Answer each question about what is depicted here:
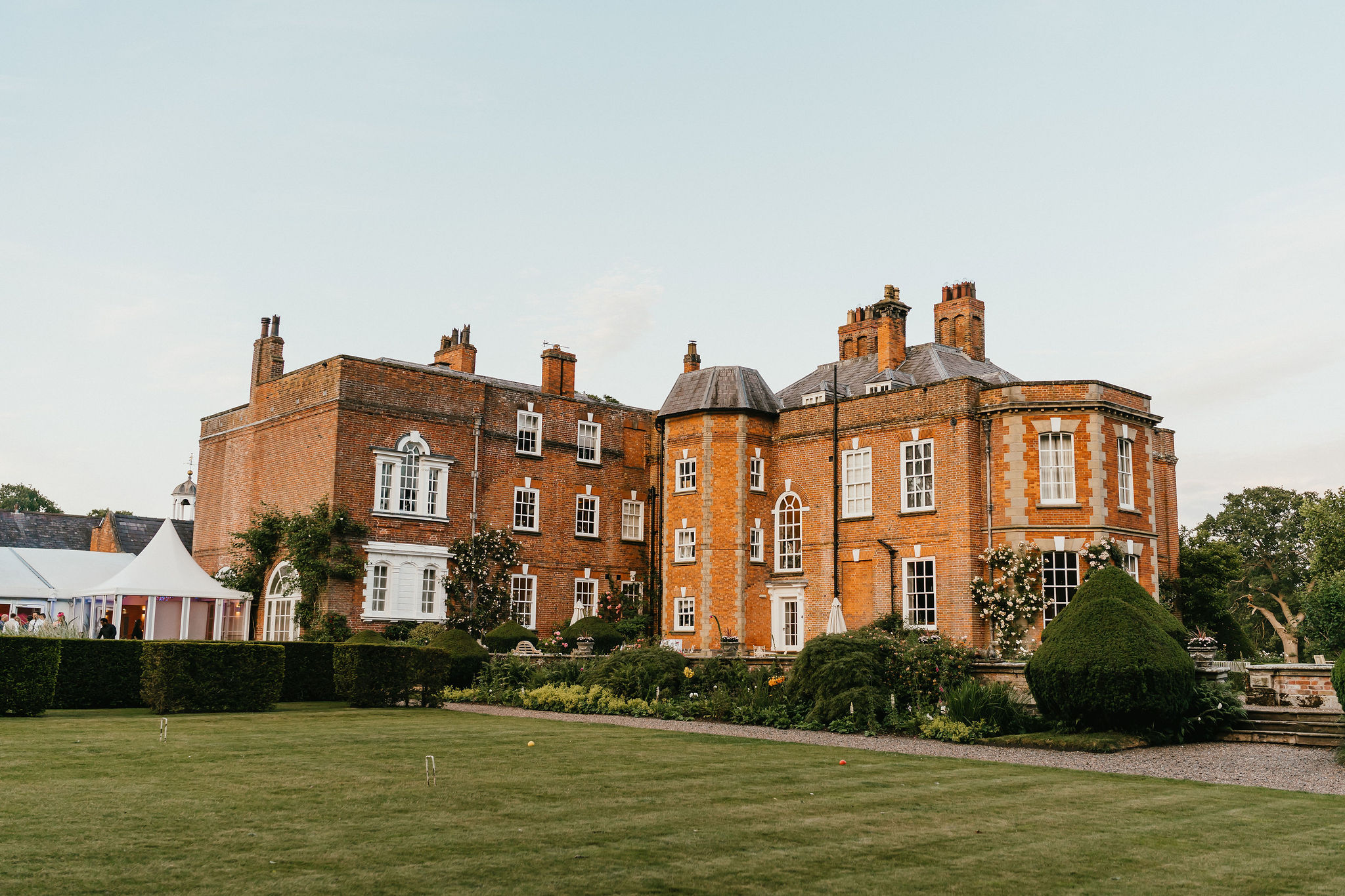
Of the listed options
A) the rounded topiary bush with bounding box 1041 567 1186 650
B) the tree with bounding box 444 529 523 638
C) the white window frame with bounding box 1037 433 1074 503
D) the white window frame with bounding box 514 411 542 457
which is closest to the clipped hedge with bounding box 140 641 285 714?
the tree with bounding box 444 529 523 638

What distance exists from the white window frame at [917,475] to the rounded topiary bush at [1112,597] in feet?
36.2

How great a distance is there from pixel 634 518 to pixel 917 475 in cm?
1205

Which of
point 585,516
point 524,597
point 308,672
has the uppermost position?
point 585,516

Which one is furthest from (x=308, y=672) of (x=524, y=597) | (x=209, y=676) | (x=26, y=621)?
(x=26, y=621)

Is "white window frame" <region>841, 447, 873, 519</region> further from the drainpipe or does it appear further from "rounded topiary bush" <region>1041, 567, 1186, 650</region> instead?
"rounded topiary bush" <region>1041, 567, 1186, 650</region>

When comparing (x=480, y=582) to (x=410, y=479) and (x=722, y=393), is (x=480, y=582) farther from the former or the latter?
(x=722, y=393)

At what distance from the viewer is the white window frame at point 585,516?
36656mm

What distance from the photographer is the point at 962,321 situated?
36688mm

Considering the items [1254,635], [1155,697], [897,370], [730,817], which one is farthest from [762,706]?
[1254,635]

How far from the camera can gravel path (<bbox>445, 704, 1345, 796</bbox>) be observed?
509 inches

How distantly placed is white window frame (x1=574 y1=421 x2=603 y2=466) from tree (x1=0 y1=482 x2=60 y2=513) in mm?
65455

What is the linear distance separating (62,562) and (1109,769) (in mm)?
A: 33338

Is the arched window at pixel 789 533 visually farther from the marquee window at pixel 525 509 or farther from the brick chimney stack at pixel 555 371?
the brick chimney stack at pixel 555 371

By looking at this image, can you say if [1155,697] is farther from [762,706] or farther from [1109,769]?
[762,706]
